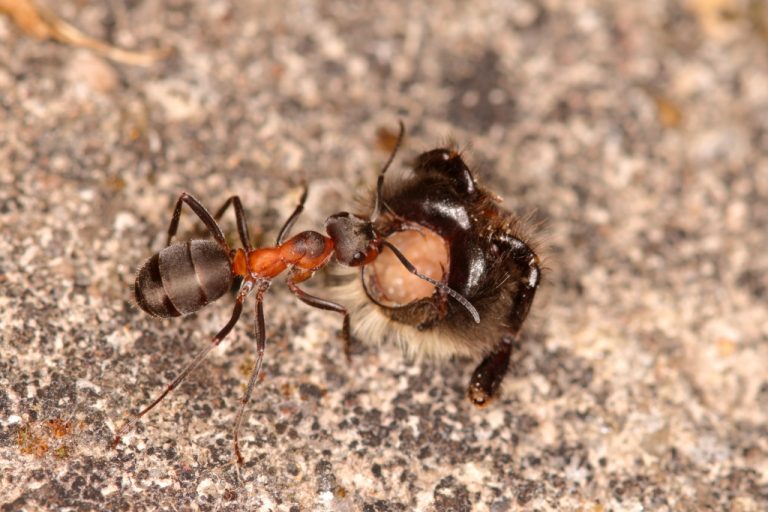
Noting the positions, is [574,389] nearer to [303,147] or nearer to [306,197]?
[306,197]

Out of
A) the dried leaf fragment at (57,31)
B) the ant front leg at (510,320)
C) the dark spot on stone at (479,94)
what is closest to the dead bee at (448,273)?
the ant front leg at (510,320)

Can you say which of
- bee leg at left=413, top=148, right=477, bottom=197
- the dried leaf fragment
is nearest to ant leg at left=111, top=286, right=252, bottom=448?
bee leg at left=413, top=148, right=477, bottom=197

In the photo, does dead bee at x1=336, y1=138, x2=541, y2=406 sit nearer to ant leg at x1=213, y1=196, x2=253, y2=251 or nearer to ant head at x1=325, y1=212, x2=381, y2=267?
ant head at x1=325, y1=212, x2=381, y2=267

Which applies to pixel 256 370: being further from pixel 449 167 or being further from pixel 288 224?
pixel 449 167

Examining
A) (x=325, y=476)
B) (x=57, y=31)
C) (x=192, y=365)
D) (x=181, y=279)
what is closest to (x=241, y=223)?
(x=181, y=279)

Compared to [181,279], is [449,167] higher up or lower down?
higher up

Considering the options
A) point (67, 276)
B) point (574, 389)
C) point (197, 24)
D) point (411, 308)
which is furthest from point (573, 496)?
point (197, 24)

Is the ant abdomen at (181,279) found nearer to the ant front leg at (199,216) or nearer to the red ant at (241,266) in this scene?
the red ant at (241,266)
